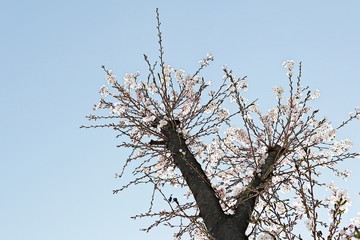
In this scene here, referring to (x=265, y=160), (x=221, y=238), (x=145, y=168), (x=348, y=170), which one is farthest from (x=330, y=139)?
(x=221, y=238)

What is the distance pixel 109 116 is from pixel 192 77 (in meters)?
1.82

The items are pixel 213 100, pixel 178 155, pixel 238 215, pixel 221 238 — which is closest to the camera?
pixel 221 238

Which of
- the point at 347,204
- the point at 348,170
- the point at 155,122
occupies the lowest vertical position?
the point at 347,204

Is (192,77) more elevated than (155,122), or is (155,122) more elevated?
(192,77)

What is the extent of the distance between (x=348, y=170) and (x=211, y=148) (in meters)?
2.37

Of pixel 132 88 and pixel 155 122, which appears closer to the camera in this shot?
pixel 155 122

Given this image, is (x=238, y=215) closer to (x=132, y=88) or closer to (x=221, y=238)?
(x=221, y=238)

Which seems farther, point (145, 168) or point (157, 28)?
point (145, 168)

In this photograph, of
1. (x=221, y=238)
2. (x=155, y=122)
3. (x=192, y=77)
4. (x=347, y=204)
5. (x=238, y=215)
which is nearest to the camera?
(x=347, y=204)

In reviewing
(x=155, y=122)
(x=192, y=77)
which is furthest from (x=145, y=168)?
(x=192, y=77)

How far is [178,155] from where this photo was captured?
5523mm

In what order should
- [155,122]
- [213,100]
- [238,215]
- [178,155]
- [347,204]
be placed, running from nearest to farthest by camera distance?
[347,204]
[238,215]
[178,155]
[155,122]
[213,100]

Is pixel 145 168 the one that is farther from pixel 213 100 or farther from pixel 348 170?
pixel 348 170

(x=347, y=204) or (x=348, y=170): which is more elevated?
(x=348, y=170)
